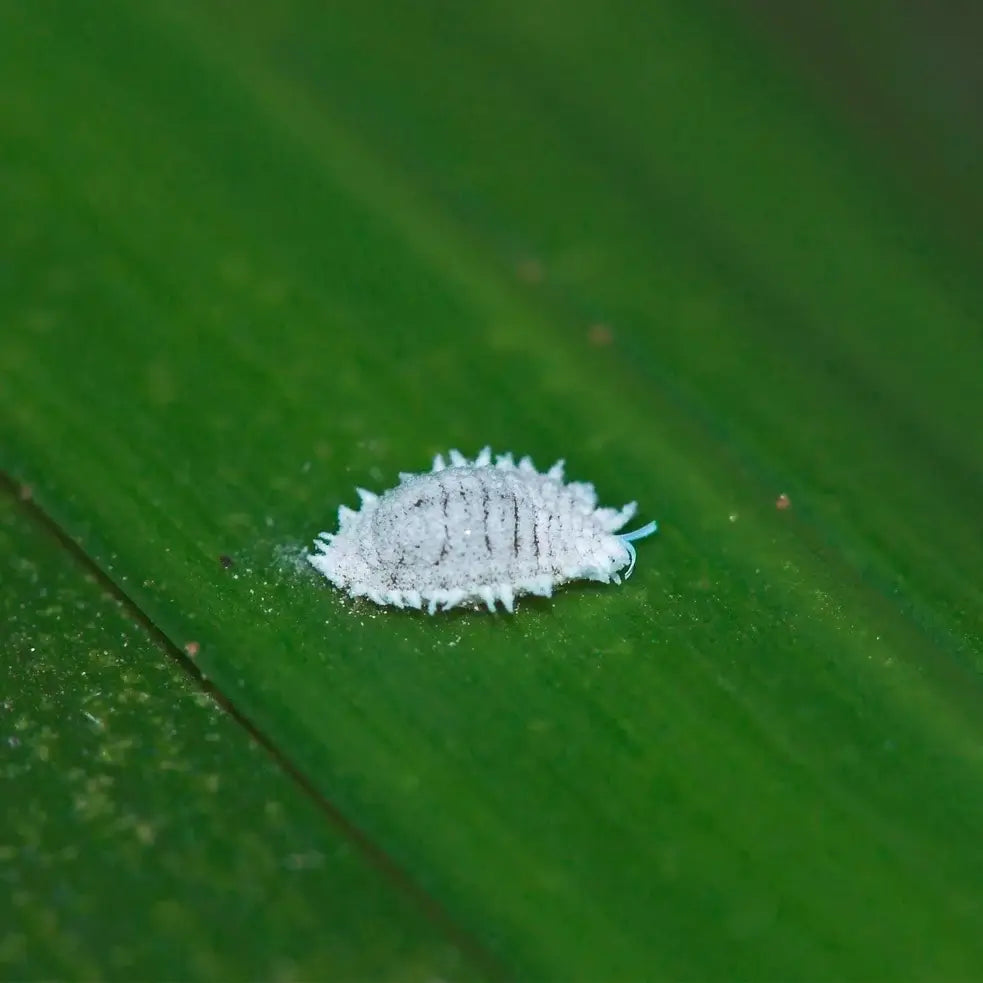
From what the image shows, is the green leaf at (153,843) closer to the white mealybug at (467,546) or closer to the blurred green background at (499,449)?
the blurred green background at (499,449)

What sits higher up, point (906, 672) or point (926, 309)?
point (926, 309)

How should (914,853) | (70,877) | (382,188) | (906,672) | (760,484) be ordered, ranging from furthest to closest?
1. (382,188)
2. (760,484)
3. (906,672)
4. (914,853)
5. (70,877)

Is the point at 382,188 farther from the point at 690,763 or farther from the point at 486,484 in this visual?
the point at 690,763

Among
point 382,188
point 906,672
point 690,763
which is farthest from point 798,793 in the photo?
point 382,188

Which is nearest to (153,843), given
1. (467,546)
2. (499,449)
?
(467,546)

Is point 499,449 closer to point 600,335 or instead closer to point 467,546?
point 467,546

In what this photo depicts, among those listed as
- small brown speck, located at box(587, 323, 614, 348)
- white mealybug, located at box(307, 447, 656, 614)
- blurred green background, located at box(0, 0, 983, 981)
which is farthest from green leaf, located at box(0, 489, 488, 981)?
small brown speck, located at box(587, 323, 614, 348)

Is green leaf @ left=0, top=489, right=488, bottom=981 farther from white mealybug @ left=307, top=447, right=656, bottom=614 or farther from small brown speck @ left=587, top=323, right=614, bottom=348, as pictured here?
small brown speck @ left=587, top=323, right=614, bottom=348

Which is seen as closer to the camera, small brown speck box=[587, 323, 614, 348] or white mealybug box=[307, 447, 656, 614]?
white mealybug box=[307, 447, 656, 614]

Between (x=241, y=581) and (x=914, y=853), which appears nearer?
(x=914, y=853)
